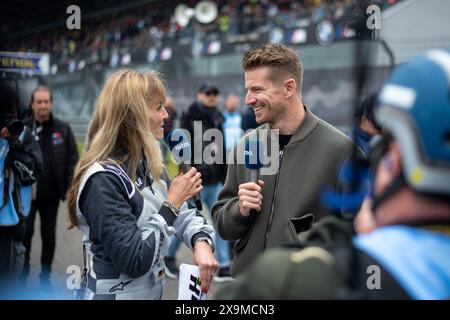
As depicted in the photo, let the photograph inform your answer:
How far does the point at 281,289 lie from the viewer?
0.92 meters

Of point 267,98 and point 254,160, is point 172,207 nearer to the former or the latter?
point 254,160

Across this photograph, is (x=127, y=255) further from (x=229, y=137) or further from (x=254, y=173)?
(x=229, y=137)

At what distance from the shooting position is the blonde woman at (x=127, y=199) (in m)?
1.91

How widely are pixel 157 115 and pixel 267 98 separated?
1.62ft

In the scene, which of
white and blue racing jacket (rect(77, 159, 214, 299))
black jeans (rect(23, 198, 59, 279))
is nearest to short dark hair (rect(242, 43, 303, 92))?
white and blue racing jacket (rect(77, 159, 214, 299))

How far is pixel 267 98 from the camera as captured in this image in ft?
7.93

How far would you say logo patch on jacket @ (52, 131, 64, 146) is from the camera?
15.8 ft

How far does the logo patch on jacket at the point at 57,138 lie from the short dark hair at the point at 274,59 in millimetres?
2801

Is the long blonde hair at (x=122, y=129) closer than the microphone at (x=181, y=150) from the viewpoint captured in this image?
Yes

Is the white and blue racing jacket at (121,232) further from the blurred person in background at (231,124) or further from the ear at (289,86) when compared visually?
the blurred person in background at (231,124)

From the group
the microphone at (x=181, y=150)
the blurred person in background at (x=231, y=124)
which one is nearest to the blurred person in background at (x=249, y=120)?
the blurred person in background at (x=231, y=124)

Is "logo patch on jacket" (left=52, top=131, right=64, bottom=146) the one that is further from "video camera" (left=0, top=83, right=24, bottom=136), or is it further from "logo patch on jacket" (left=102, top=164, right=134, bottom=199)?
"logo patch on jacket" (left=102, top=164, right=134, bottom=199)

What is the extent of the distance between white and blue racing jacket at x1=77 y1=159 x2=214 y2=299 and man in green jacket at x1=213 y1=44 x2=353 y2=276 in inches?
14.4
